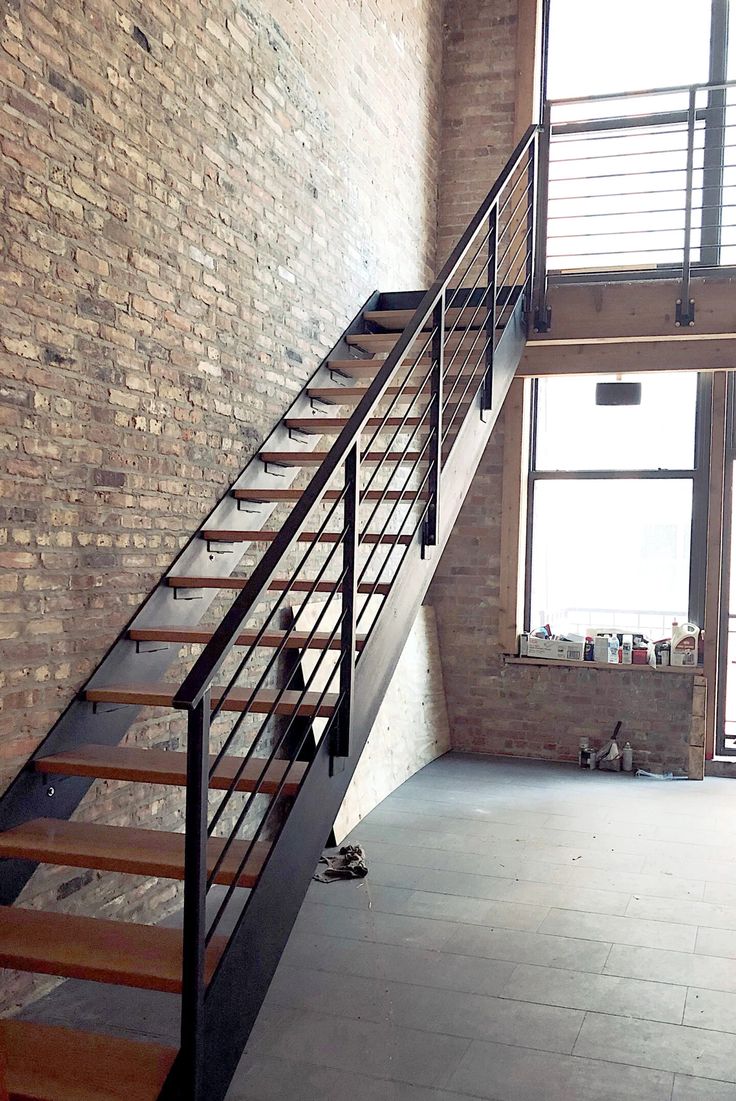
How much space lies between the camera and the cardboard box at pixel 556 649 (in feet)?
24.0

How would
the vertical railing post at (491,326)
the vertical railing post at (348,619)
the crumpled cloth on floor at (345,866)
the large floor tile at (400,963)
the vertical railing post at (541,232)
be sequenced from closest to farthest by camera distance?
1. the vertical railing post at (348,619)
2. the large floor tile at (400,963)
3. the crumpled cloth on floor at (345,866)
4. the vertical railing post at (491,326)
5. the vertical railing post at (541,232)

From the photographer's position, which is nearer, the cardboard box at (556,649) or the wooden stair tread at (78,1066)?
the wooden stair tread at (78,1066)

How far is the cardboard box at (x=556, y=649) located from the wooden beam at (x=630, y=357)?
1.94 m

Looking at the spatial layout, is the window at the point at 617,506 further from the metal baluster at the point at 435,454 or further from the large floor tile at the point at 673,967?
the large floor tile at the point at 673,967

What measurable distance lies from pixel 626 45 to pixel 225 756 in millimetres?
6203

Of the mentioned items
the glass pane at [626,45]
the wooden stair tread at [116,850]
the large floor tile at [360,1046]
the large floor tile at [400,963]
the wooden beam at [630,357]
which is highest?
the glass pane at [626,45]

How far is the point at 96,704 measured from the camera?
11.5 feet

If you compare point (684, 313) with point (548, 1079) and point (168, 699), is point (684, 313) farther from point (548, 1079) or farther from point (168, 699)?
point (548, 1079)

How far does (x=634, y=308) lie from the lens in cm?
575

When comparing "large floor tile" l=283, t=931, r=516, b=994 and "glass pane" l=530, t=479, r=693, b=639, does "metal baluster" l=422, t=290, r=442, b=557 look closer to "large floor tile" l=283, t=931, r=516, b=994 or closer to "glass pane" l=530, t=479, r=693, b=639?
"large floor tile" l=283, t=931, r=516, b=994

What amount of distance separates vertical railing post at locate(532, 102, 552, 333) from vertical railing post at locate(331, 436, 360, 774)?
9.65ft

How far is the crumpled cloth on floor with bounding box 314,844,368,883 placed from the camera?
4570mm

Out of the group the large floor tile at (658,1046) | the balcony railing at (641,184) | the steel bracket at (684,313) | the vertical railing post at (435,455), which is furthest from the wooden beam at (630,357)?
the large floor tile at (658,1046)

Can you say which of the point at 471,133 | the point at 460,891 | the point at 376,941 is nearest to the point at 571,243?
the point at 471,133
